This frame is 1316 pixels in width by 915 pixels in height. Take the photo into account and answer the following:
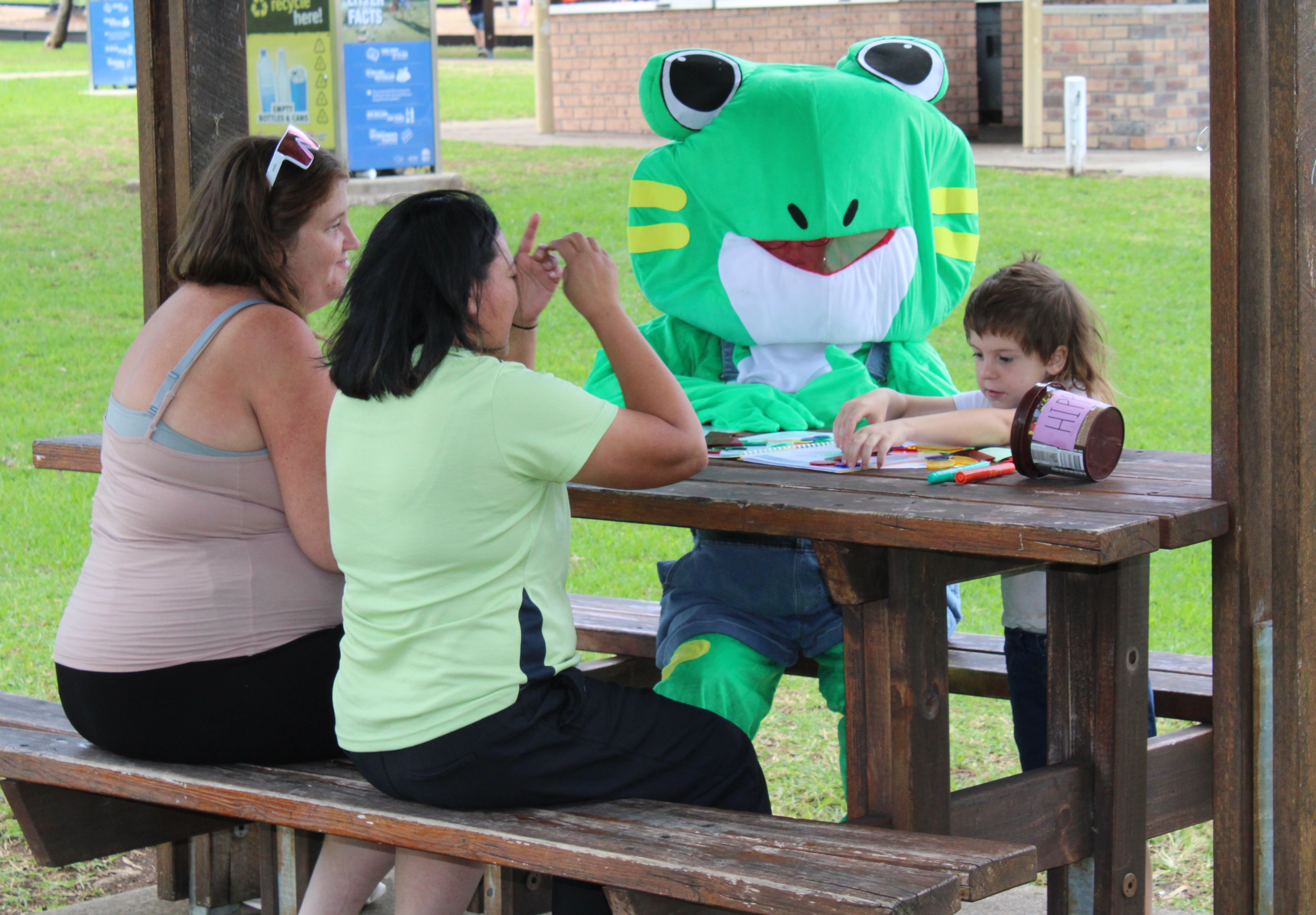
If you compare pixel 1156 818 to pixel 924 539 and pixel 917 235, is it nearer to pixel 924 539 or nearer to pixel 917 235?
pixel 924 539

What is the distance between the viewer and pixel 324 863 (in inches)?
110

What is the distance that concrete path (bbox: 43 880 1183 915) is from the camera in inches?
136

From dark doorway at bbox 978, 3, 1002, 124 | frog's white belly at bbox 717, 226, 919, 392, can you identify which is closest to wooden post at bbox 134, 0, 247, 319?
frog's white belly at bbox 717, 226, 919, 392

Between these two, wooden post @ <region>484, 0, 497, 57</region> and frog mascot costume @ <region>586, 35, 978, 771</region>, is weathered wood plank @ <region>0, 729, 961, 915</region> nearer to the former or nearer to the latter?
frog mascot costume @ <region>586, 35, 978, 771</region>

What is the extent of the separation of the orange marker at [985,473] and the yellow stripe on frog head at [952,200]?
3.32 feet

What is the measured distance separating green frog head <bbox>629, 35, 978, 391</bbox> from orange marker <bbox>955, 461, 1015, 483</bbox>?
0.80m

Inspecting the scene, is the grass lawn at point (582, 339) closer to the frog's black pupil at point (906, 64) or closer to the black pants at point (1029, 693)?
the black pants at point (1029, 693)

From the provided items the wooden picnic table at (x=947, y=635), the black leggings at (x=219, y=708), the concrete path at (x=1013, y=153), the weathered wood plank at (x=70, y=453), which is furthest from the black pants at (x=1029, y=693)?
the concrete path at (x=1013, y=153)

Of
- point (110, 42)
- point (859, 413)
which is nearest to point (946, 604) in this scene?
point (859, 413)

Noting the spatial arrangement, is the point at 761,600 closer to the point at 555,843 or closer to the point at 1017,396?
the point at 1017,396

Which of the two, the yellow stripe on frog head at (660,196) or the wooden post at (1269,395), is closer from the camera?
the wooden post at (1269,395)

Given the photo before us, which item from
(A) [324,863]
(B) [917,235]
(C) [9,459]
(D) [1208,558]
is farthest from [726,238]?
(C) [9,459]

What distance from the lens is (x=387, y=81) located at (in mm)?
11414

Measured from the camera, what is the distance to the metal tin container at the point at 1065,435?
255 centimetres
